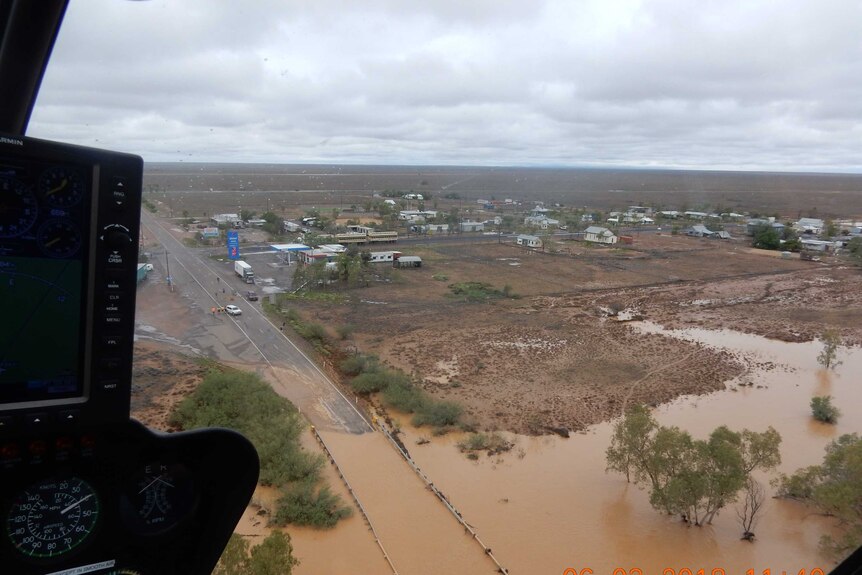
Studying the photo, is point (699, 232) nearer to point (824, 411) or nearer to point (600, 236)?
point (600, 236)

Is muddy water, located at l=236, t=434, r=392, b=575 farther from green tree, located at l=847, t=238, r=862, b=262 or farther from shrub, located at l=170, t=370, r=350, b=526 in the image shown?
green tree, located at l=847, t=238, r=862, b=262

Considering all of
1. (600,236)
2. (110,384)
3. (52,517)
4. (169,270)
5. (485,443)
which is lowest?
(485,443)

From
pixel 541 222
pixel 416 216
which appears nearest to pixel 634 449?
pixel 541 222

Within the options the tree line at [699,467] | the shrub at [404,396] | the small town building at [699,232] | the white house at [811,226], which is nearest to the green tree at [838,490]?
the tree line at [699,467]

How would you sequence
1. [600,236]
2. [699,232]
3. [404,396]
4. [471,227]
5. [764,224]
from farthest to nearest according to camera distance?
[471,227] → [699,232] → [600,236] → [764,224] → [404,396]

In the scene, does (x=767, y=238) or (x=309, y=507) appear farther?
(x=767, y=238)

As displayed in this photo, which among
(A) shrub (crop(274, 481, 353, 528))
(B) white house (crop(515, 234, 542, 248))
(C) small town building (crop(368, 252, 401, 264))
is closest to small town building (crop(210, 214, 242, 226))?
(C) small town building (crop(368, 252, 401, 264))
